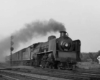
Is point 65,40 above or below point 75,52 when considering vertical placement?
above

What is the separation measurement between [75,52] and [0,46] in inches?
732

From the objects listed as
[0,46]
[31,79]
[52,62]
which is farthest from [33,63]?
[31,79]

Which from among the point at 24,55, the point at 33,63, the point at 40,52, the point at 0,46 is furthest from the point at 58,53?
the point at 0,46

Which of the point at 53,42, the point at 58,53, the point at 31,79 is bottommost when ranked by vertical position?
the point at 31,79

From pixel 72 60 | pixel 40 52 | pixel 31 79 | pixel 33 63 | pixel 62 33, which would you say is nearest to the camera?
pixel 31 79

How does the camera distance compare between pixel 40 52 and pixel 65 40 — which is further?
pixel 40 52

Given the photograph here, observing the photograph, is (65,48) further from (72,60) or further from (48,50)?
(48,50)

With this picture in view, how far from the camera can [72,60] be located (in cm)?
1567

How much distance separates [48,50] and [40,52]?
216 cm

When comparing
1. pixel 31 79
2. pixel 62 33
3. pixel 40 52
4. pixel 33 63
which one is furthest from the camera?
pixel 33 63

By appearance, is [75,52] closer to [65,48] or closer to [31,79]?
[65,48]

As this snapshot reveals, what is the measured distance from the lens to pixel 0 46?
31250mm

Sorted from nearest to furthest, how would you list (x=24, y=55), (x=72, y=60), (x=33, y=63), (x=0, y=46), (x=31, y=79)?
1. (x=31, y=79)
2. (x=72, y=60)
3. (x=33, y=63)
4. (x=24, y=55)
5. (x=0, y=46)

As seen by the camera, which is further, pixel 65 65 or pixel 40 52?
pixel 40 52
